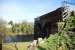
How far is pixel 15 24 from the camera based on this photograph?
335 cm

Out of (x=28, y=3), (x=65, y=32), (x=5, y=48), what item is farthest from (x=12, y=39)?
(x=65, y=32)

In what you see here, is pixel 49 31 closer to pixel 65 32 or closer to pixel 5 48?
pixel 65 32

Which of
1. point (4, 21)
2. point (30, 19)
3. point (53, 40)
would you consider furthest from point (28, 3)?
point (53, 40)

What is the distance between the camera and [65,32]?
3307 millimetres

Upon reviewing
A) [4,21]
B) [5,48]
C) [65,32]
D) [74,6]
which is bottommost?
[5,48]

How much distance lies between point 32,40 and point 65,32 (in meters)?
0.61

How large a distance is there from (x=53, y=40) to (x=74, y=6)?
2.40 ft

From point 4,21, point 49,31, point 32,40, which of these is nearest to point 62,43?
point 49,31

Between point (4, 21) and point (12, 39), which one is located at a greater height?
point (4, 21)

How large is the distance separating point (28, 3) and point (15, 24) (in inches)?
17.6

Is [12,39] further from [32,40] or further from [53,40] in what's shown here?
[53,40]

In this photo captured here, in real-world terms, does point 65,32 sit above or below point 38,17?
below

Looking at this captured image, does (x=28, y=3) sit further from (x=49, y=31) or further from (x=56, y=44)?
(x=56, y=44)

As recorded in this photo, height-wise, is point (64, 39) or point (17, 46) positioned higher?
point (64, 39)
